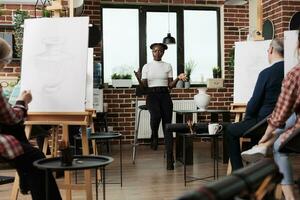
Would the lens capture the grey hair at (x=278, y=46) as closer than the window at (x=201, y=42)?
Yes

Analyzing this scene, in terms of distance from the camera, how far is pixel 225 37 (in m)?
7.74

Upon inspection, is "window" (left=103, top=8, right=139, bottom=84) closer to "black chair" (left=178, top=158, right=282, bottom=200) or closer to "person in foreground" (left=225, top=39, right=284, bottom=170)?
"person in foreground" (left=225, top=39, right=284, bottom=170)

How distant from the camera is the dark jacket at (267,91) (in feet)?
11.9

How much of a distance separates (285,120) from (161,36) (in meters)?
5.16

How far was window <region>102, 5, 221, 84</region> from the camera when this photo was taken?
748 centimetres

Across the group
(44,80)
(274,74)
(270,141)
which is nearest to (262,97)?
(274,74)

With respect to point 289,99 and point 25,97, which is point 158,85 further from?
point 289,99

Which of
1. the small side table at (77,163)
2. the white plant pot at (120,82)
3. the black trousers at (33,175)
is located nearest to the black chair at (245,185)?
the small side table at (77,163)

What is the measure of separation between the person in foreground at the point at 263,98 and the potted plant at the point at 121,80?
3499 millimetres

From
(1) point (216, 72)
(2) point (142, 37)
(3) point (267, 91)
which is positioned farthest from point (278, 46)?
(2) point (142, 37)

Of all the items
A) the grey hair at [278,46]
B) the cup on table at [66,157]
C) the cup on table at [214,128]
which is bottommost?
the cup on table at [214,128]

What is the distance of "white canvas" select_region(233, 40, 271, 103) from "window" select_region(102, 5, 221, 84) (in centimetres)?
293

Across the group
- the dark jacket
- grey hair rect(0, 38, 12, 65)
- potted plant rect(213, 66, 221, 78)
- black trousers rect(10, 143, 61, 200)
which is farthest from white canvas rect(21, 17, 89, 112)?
potted plant rect(213, 66, 221, 78)

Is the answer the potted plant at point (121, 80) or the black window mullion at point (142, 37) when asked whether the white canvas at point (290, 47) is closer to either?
the potted plant at point (121, 80)
